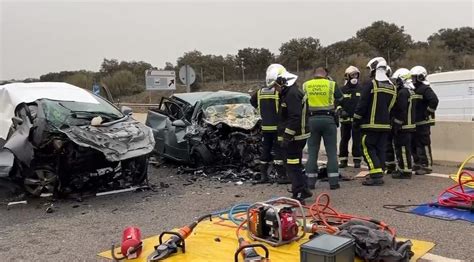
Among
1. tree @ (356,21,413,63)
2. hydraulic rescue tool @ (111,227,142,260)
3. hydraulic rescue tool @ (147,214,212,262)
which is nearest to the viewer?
hydraulic rescue tool @ (147,214,212,262)

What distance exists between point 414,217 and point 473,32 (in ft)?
122

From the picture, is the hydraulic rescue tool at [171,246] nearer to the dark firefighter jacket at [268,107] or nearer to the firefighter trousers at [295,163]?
the firefighter trousers at [295,163]

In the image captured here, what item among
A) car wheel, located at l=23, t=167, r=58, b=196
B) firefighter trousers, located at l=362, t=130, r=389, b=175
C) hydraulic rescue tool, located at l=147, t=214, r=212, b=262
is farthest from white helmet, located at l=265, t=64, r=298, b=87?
car wheel, located at l=23, t=167, r=58, b=196

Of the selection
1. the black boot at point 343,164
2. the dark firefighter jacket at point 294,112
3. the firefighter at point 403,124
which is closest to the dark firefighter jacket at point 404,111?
the firefighter at point 403,124

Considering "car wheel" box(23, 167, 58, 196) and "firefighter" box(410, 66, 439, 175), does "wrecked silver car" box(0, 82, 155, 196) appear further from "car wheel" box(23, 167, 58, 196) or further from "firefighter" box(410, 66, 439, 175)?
"firefighter" box(410, 66, 439, 175)

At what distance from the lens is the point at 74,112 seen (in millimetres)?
7352

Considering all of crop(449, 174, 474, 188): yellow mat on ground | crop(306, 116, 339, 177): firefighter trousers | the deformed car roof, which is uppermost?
the deformed car roof

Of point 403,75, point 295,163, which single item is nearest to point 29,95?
point 295,163

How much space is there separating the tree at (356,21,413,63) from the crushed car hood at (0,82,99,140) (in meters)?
32.4

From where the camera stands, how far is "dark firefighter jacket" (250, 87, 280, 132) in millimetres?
7621

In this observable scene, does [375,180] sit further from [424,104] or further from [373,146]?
[424,104]

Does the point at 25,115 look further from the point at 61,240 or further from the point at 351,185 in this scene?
the point at 351,185

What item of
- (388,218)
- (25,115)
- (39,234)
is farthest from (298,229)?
(25,115)

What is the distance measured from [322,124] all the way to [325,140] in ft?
0.91
